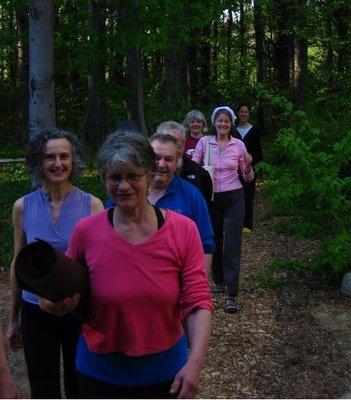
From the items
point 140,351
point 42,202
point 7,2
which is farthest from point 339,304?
point 7,2

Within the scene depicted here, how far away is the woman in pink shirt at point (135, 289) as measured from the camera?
2258 mm

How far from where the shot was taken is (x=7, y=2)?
27.6ft

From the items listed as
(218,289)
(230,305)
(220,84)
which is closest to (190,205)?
(230,305)

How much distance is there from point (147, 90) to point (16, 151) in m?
4.82

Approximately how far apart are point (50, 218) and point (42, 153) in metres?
0.40

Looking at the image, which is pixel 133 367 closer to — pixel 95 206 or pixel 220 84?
pixel 95 206

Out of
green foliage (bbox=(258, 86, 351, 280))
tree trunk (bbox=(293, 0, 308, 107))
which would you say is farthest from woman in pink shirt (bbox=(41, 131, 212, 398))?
tree trunk (bbox=(293, 0, 308, 107))

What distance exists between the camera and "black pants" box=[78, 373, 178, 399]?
233cm

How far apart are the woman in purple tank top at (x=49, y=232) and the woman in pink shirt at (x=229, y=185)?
8.20 ft

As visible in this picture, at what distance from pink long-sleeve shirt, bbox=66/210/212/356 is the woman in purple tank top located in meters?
0.84

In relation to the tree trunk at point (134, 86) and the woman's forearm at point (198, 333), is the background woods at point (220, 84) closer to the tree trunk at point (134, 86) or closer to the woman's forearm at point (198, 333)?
the tree trunk at point (134, 86)

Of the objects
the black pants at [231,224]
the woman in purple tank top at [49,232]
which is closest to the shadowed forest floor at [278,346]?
the black pants at [231,224]

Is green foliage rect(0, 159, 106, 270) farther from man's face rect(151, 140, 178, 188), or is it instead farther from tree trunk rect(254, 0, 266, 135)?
tree trunk rect(254, 0, 266, 135)

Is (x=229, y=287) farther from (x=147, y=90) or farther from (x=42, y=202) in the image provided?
(x=147, y=90)
